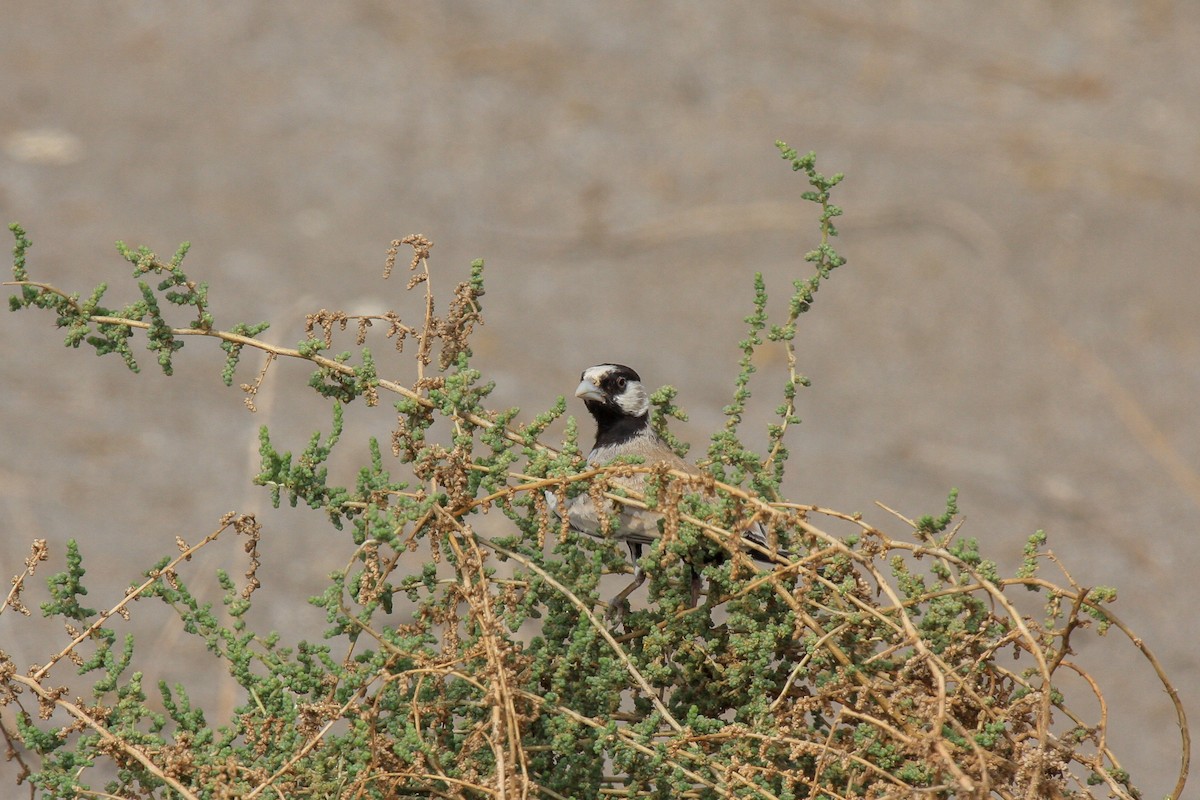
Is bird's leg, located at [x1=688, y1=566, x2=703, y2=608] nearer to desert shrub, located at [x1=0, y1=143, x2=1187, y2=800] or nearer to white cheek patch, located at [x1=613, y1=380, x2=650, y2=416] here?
desert shrub, located at [x1=0, y1=143, x2=1187, y2=800]

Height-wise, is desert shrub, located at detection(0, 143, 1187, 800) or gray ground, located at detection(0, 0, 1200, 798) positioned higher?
gray ground, located at detection(0, 0, 1200, 798)

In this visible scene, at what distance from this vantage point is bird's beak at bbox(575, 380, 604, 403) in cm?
391

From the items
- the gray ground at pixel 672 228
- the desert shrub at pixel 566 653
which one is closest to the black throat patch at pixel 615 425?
the desert shrub at pixel 566 653

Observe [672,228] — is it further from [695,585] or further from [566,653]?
[566,653]

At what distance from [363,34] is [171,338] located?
896 centimetres

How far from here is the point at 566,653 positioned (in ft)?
8.50

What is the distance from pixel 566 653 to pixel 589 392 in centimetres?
141

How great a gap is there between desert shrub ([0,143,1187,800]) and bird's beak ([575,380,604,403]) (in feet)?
3.72

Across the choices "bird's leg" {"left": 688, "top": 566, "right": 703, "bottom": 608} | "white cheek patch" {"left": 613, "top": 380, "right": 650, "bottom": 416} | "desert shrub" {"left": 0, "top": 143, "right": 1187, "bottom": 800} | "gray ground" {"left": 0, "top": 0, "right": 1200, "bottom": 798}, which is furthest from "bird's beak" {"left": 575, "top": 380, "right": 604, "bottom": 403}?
"gray ground" {"left": 0, "top": 0, "right": 1200, "bottom": 798}

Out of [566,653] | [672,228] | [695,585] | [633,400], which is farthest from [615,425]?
[672,228]

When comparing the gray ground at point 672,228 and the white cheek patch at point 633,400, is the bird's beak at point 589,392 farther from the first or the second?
the gray ground at point 672,228

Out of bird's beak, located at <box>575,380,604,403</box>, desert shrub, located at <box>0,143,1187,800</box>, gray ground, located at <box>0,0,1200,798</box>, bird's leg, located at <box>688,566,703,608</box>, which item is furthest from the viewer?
gray ground, located at <box>0,0,1200,798</box>

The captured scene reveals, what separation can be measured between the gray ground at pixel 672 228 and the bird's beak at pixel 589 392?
122 inches

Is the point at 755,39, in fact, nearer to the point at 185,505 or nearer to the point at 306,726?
the point at 185,505
